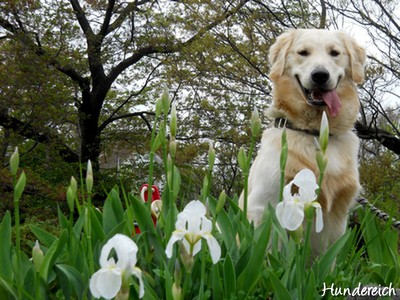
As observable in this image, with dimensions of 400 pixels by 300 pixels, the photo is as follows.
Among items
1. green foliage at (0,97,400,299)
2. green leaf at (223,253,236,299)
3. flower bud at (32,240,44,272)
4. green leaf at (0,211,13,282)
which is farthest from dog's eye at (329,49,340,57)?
flower bud at (32,240,44,272)

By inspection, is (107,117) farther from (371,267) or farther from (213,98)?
(371,267)

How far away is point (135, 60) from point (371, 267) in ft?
37.1

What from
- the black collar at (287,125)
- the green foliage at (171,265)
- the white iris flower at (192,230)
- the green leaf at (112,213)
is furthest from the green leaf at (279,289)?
the black collar at (287,125)

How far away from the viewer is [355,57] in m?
3.34

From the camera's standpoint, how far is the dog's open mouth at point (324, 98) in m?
3.19

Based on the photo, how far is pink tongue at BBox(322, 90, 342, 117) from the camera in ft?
Answer: 10.4

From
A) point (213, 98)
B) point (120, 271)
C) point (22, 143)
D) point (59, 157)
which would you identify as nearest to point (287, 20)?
point (213, 98)

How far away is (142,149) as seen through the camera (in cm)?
1279

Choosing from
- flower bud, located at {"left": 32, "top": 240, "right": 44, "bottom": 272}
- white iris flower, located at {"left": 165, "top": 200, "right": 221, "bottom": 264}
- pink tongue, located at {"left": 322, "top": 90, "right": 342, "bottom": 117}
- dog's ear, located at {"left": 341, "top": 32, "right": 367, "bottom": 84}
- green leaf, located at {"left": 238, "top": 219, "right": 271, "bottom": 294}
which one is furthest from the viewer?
dog's ear, located at {"left": 341, "top": 32, "right": 367, "bottom": 84}

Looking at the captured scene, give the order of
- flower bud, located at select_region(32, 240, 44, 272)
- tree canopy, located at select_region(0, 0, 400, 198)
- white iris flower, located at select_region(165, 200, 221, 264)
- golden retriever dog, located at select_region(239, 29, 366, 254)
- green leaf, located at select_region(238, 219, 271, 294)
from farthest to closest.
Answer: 1. tree canopy, located at select_region(0, 0, 400, 198)
2. golden retriever dog, located at select_region(239, 29, 366, 254)
3. green leaf, located at select_region(238, 219, 271, 294)
4. flower bud, located at select_region(32, 240, 44, 272)
5. white iris flower, located at select_region(165, 200, 221, 264)

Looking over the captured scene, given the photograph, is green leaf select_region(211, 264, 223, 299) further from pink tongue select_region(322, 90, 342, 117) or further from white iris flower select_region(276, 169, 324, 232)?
pink tongue select_region(322, 90, 342, 117)

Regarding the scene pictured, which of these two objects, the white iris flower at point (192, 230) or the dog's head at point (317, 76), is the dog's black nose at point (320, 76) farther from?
the white iris flower at point (192, 230)

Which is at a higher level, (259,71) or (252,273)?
(259,71)

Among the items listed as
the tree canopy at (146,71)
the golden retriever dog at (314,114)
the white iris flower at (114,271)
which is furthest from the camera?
the tree canopy at (146,71)
